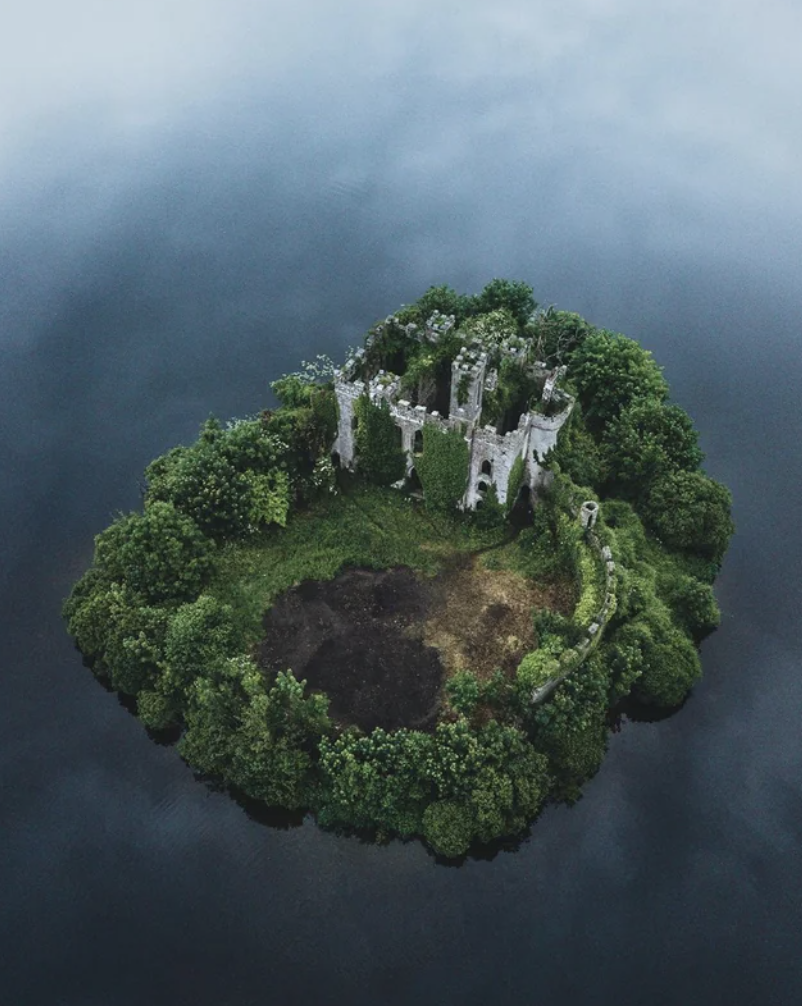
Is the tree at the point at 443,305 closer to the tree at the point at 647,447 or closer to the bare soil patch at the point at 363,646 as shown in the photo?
the tree at the point at 647,447

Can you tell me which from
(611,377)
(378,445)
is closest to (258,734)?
(378,445)

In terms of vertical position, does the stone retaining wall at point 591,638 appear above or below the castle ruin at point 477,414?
below

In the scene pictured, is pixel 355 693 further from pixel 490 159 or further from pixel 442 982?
pixel 490 159

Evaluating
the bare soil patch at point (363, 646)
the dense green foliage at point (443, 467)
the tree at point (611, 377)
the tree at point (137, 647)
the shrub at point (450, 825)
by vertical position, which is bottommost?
the shrub at point (450, 825)

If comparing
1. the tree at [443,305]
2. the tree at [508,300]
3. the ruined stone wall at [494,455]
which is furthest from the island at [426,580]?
the tree at [508,300]

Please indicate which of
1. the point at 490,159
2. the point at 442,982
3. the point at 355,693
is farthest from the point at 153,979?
the point at 490,159
